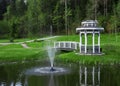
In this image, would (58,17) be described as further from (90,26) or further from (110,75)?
(110,75)

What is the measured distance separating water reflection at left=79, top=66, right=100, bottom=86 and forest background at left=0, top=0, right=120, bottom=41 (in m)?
37.9

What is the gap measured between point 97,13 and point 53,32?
16.0m

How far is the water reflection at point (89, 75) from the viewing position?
32688mm

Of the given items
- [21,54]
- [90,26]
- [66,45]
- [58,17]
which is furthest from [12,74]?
[58,17]

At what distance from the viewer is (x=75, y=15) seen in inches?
3622

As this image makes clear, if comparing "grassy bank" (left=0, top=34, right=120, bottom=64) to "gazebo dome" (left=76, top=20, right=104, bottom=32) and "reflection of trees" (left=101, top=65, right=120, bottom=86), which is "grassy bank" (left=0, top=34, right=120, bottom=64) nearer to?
"reflection of trees" (left=101, top=65, right=120, bottom=86)

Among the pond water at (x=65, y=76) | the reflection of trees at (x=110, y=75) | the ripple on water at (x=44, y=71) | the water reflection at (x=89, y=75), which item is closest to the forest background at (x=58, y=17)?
the reflection of trees at (x=110, y=75)

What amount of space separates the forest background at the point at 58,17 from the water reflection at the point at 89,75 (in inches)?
1491

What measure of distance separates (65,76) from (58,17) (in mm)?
58062

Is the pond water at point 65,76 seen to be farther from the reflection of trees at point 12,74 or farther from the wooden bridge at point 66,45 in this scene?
the wooden bridge at point 66,45

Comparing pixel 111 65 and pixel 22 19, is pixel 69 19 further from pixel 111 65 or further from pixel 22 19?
pixel 111 65

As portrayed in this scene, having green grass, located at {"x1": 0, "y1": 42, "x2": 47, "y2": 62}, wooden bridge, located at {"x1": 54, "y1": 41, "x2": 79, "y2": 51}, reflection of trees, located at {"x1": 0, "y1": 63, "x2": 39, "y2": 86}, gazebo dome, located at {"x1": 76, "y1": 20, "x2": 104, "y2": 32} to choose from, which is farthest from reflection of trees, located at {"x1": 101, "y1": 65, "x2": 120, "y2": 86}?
wooden bridge, located at {"x1": 54, "y1": 41, "x2": 79, "y2": 51}

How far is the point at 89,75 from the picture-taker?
36.5 metres

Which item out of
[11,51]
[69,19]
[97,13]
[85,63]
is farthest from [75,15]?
[85,63]
